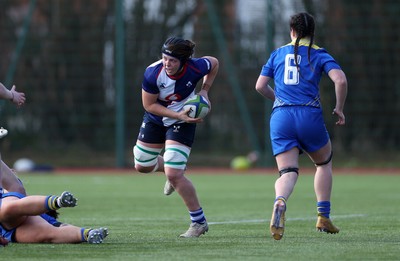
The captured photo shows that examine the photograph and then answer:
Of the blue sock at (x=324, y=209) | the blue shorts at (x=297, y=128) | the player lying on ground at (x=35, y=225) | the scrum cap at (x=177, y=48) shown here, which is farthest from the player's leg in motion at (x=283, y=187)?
the player lying on ground at (x=35, y=225)

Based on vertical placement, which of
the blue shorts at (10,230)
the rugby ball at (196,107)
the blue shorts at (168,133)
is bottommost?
the blue shorts at (10,230)

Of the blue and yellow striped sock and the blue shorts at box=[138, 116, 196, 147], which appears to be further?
the blue shorts at box=[138, 116, 196, 147]

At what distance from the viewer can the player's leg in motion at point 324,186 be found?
8.23 m

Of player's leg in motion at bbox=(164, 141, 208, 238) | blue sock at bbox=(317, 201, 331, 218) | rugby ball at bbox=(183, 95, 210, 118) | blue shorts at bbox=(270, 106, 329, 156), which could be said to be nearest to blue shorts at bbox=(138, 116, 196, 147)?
player's leg in motion at bbox=(164, 141, 208, 238)

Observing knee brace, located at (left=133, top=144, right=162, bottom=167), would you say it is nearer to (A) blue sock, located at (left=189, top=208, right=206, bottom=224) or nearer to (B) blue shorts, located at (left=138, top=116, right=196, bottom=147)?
(B) blue shorts, located at (left=138, top=116, right=196, bottom=147)

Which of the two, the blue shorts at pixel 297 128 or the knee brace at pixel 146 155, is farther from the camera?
the knee brace at pixel 146 155

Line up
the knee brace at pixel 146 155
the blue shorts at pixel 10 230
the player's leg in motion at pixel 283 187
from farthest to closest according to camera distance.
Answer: the knee brace at pixel 146 155, the player's leg in motion at pixel 283 187, the blue shorts at pixel 10 230

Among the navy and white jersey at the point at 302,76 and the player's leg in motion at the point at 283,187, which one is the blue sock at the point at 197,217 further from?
the navy and white jersey at the point at 302,76

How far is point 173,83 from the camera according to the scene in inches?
328

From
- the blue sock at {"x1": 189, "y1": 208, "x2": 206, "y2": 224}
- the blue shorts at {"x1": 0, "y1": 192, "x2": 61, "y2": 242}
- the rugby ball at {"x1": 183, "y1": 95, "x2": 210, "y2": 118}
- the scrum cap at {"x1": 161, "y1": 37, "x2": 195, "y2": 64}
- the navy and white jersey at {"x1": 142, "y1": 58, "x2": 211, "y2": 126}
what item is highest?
the scrum cap at {"x1": 161, "y1": 37, "x2": 195, "y2": 64}

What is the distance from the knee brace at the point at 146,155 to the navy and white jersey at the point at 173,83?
0.36 metres

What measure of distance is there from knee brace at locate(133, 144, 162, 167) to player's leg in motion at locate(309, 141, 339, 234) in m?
1.45

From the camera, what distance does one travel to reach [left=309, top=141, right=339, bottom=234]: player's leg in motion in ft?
27.0

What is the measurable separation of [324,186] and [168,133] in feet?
4.63
